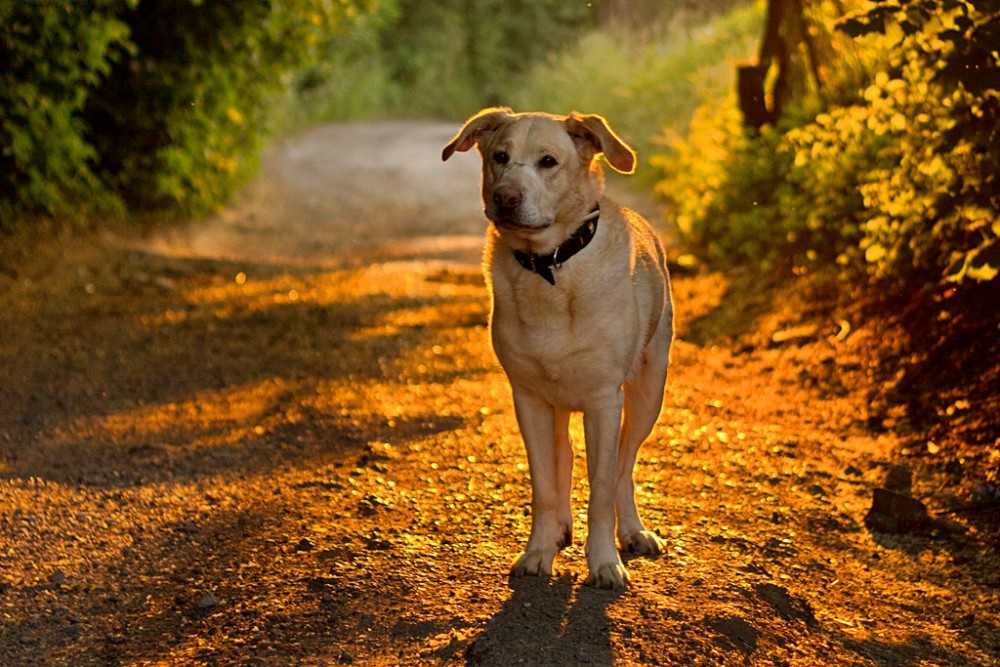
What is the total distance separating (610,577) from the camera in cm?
457

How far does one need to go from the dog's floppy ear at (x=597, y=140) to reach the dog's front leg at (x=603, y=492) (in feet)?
2.88

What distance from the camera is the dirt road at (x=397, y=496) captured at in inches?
172

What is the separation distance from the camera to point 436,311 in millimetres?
10641

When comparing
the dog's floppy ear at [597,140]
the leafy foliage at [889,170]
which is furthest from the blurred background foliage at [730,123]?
the dog's floppy ear at [597,140]

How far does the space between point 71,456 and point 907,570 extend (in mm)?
4012

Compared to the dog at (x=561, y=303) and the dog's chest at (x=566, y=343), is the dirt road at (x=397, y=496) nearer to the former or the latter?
the dog at (x=561, y=303)

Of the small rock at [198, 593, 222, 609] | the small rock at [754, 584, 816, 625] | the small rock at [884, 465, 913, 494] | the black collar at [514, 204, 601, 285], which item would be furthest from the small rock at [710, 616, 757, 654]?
the small rock at [884, 465, 913, 494]

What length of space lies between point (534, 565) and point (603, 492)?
15.4 inches

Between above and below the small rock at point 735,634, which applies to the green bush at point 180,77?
above

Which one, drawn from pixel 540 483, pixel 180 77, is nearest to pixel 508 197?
pixel 540 483

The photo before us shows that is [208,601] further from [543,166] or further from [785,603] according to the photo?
[785,603]

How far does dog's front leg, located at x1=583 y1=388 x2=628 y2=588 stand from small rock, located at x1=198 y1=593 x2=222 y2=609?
52.8 inches

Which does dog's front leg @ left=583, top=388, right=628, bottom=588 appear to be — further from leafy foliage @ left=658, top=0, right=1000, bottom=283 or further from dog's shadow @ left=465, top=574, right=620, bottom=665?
leafy foliage @ left=658, top=0, right=1000, bottom=283

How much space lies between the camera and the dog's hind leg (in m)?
5.03
